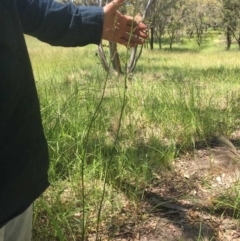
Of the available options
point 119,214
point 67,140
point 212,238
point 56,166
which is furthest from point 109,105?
point 212,238

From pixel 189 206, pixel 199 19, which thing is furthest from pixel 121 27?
pixel 199 19

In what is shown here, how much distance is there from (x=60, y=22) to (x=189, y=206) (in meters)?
1.18

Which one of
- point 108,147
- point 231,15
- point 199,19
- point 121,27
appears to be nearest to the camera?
point 121,27

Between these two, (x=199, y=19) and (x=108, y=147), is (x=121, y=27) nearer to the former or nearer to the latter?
(x=108, y=147)

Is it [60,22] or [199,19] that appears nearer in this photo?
[60,22]

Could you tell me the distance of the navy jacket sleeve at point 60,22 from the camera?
1.21m

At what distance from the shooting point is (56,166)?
85.5 inches

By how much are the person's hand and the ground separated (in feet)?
2.68

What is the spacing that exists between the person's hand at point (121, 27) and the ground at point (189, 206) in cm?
82

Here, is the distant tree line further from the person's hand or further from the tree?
the person's hand

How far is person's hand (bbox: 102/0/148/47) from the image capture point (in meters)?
1.40

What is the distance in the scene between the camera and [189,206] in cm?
199

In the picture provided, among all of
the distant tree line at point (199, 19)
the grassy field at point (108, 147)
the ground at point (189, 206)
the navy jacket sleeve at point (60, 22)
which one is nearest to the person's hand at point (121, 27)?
the navy jacket sleeve at point (60, 22)

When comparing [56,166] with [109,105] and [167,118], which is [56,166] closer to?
[167,118]
